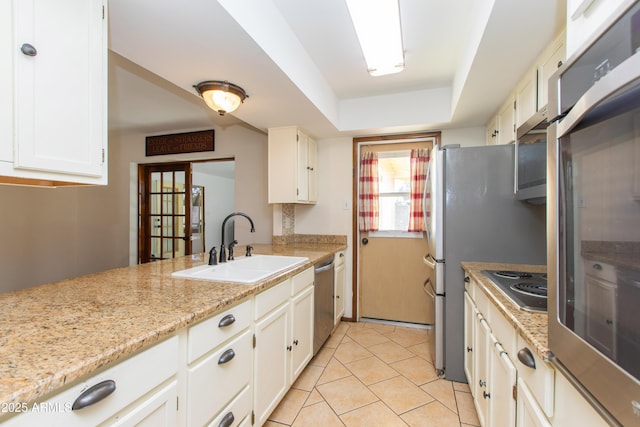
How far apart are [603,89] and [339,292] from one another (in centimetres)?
275

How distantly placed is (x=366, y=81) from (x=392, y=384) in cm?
249

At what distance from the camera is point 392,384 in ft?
6.74

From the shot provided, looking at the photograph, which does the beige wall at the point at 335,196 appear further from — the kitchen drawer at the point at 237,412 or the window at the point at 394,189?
the kitchen drawer at the point at 237,412

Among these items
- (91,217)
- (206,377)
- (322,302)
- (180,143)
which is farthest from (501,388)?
(91,217)

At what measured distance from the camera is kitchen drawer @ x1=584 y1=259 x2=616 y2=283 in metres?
0.55

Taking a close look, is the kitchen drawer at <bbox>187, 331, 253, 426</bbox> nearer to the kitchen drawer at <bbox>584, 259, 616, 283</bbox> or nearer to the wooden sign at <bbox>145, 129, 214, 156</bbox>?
the kitchen drawer at <bbox>584, 259, 616, 283</bbox>

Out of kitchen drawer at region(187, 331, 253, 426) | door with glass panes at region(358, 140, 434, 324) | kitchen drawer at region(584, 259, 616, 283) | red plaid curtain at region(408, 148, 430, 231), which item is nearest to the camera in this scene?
kitchen drawer at region(584, 259, 616, 283)

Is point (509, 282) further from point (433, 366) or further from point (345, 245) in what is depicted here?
point (345, 245)

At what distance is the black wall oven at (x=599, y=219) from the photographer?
485mm

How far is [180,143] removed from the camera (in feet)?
12.2

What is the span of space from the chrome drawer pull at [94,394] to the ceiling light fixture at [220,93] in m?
1.65

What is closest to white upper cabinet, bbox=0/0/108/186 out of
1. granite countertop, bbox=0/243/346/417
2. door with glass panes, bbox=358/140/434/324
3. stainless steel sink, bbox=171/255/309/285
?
granite countertop, bbox=0/243/346/417

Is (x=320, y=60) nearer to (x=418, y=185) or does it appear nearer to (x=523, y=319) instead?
(x=418, y=185)

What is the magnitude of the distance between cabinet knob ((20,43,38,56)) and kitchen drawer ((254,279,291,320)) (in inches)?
49.0
